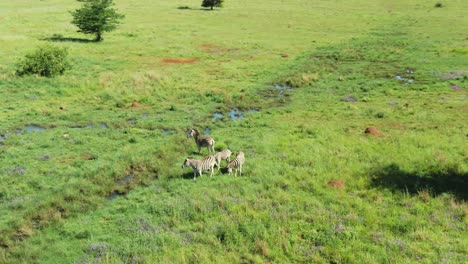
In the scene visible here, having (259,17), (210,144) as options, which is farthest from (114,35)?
(210,144)

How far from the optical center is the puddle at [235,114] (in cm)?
3028

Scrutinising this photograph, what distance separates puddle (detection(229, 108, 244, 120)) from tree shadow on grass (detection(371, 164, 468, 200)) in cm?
1308

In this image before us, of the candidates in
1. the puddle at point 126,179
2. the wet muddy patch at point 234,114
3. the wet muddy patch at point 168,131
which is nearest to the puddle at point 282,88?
the wet muddy patch at point 234,114

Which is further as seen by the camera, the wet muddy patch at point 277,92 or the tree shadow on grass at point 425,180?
the wet muddy patch at point 277,92

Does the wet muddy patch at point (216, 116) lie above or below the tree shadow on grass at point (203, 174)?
above

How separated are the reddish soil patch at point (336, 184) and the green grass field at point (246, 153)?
0.10 meters

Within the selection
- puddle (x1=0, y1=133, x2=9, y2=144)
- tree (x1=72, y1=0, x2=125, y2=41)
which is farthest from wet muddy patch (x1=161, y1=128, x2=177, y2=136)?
tree (x1=72, y1=0, x2=125, y2=41)

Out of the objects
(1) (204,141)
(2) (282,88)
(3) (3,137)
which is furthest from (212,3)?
(1) (204,141)

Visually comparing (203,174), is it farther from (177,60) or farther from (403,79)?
(177,60)

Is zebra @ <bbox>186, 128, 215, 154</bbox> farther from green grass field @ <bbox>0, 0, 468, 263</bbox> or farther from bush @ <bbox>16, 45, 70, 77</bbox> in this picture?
bush @ <bbox>16, 45, 70, 77</bbox>

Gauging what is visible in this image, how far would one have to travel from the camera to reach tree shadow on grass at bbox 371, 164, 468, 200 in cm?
1744

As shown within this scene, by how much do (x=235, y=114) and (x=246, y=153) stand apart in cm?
890

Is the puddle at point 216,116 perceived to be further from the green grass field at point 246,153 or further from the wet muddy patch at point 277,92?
the wet muddy patch at point 277,92

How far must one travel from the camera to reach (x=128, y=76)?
39.0 metres
